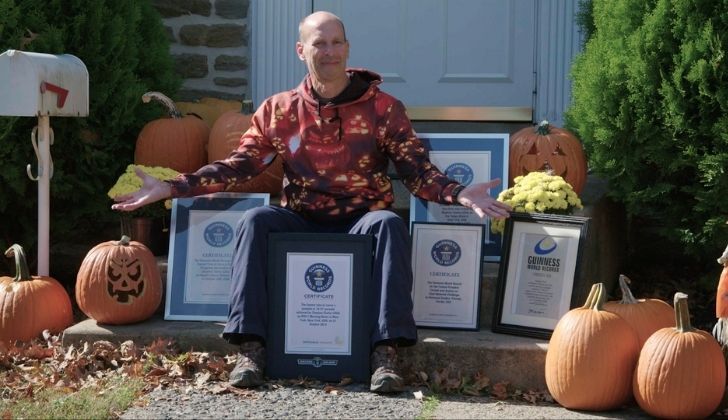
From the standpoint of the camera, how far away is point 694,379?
11.3ft

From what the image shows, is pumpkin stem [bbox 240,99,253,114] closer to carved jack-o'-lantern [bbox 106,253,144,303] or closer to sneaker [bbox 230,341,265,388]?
carved jack-o'-lantern [bbox 106,253,144,303]

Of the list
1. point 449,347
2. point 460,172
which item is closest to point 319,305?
point 449,347

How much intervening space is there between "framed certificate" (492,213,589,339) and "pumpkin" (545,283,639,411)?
0.40 m

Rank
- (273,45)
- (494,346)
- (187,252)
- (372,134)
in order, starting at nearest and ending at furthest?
(494,346) < (372,134) < (187,252) < (273,45)

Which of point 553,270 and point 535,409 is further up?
point 553,270

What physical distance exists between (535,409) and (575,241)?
0.75 m

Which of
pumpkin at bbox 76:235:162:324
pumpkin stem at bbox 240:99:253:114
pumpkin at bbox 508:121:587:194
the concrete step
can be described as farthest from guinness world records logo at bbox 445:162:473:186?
pumpkin at bbox 76:235:162:324

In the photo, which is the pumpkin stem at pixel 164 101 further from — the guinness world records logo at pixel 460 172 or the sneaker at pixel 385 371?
the sneaker at pixel 385 371

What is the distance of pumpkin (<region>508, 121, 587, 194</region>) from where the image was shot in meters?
4.77

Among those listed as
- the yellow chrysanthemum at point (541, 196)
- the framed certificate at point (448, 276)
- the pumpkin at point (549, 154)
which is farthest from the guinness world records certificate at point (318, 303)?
the pumpkin at point (549, 154)

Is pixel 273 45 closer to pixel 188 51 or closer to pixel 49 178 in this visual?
pixel 188 51

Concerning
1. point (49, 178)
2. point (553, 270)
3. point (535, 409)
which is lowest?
point (535, 409)

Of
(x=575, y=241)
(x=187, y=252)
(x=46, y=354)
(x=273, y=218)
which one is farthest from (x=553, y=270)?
(x=46, y=354)

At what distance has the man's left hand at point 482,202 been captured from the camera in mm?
3865
